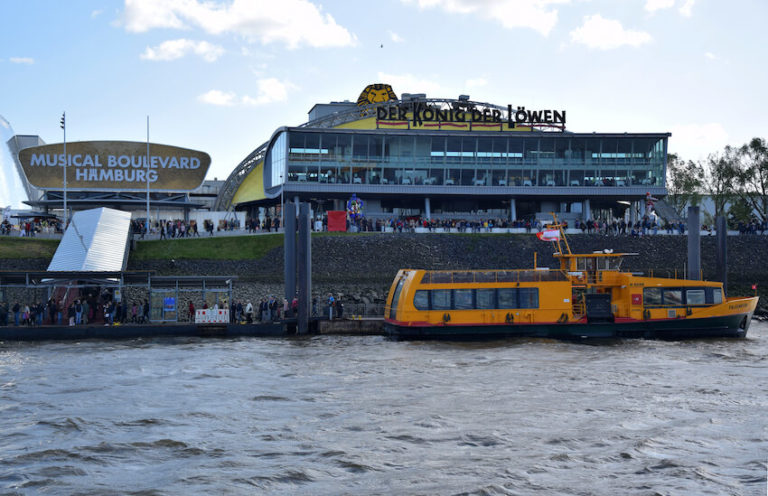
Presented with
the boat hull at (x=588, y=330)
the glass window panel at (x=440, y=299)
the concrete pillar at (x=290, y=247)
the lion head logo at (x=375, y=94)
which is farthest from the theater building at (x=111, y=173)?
the glass window panel at (x=440, y=299)

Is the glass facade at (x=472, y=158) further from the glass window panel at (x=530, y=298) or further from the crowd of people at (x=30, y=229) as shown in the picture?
the glass window panel at (x=530, y=298)

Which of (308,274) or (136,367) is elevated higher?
(308,274)

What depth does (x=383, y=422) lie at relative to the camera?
816 inches

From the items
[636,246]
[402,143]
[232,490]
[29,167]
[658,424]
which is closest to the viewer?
[232,490]

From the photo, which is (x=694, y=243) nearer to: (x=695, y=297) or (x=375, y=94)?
(x=695, y=297)

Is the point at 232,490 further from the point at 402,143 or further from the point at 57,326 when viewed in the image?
the point at 402,143

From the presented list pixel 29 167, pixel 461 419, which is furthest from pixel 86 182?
pixel 461 419

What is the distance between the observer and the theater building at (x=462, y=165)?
243 feet

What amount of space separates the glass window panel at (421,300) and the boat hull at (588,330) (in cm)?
100

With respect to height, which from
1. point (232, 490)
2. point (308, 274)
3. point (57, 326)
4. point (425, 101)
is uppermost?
point (425, 101)

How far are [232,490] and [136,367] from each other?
570 inches

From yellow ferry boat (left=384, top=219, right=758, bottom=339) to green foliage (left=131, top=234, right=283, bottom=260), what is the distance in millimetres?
23984

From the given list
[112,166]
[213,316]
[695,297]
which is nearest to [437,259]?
[213,316]

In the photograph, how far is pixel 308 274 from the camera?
37875 millimetres
